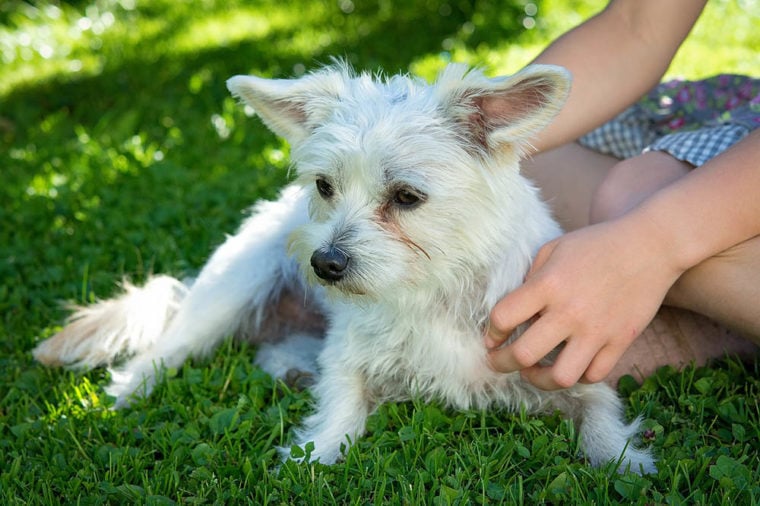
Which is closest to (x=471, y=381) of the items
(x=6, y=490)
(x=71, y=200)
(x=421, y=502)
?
(x=421, y=502)

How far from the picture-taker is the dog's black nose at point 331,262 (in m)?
2.54

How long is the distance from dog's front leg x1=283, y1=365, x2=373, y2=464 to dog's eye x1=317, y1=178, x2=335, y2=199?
25.0 inches

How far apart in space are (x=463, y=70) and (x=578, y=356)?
0.92m

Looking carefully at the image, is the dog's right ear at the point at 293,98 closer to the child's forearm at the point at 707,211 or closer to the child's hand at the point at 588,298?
the child's hand at the point at 588,298

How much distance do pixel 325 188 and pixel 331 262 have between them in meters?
0.32

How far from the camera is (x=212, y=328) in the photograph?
344cm

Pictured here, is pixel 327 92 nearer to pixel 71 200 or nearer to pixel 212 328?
pixel 212 328

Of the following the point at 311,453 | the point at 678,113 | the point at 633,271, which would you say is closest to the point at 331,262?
the point at 311,453

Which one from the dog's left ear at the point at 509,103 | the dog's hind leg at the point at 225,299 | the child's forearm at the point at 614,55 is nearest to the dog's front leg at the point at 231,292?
the dog's hind leg at the point at 225,299

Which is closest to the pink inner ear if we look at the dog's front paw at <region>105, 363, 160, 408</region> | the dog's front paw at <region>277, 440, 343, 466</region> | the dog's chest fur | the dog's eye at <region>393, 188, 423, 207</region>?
the dog's eye at <region>393, 188, 423, 207</region>

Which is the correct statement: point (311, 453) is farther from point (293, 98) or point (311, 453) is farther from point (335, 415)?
point (293, 98)

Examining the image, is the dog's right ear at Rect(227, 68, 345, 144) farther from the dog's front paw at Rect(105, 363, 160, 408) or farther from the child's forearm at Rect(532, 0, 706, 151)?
the dog's front paw at Rect(105, 363, 160, 408)

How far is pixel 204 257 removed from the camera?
4.30m

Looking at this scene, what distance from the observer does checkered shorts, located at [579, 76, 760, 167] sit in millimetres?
3383
